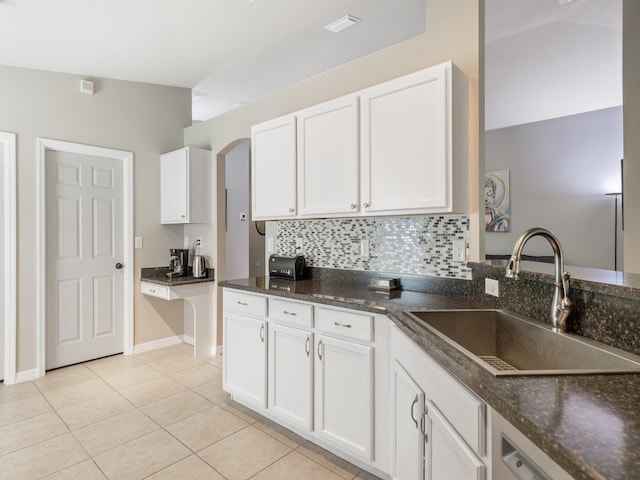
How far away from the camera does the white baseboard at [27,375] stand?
3221mm

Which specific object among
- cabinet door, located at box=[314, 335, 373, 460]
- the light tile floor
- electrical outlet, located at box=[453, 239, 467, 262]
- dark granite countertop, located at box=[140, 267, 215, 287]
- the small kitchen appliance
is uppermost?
electrical outlet, located at box=[453, 239, 467, 262]

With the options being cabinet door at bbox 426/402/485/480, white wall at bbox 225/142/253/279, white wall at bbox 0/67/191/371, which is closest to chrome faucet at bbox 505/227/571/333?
cabinet door at bbox 426/402/485/480

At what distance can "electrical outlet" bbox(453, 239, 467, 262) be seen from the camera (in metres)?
2.17

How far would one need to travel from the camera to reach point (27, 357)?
328cm

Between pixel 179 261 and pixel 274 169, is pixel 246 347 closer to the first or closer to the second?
pixel 274 169

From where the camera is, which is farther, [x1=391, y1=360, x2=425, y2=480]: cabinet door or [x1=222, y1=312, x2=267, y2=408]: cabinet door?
[x1=222, y1=312, x2=267, y2=408]: cabinet door

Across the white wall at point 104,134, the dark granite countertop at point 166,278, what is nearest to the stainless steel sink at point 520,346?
the dark granite countertop at point 166,278

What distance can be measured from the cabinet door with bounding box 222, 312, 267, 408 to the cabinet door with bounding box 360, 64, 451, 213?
112 cm

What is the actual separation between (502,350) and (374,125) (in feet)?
4.39

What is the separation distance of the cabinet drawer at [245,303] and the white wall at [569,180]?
4271 millimetres

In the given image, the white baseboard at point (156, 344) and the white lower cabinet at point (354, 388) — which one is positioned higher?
the white lower cabinet at point (354, 388)

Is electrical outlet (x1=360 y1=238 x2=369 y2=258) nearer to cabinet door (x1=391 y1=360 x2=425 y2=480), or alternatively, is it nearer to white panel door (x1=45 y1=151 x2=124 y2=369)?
cabinet door (x1=391 y1=360 x2=425 y2=480)

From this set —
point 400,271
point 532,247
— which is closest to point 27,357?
point 400,271

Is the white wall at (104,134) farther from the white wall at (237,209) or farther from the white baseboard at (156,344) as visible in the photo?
the white wall at (237,209)
